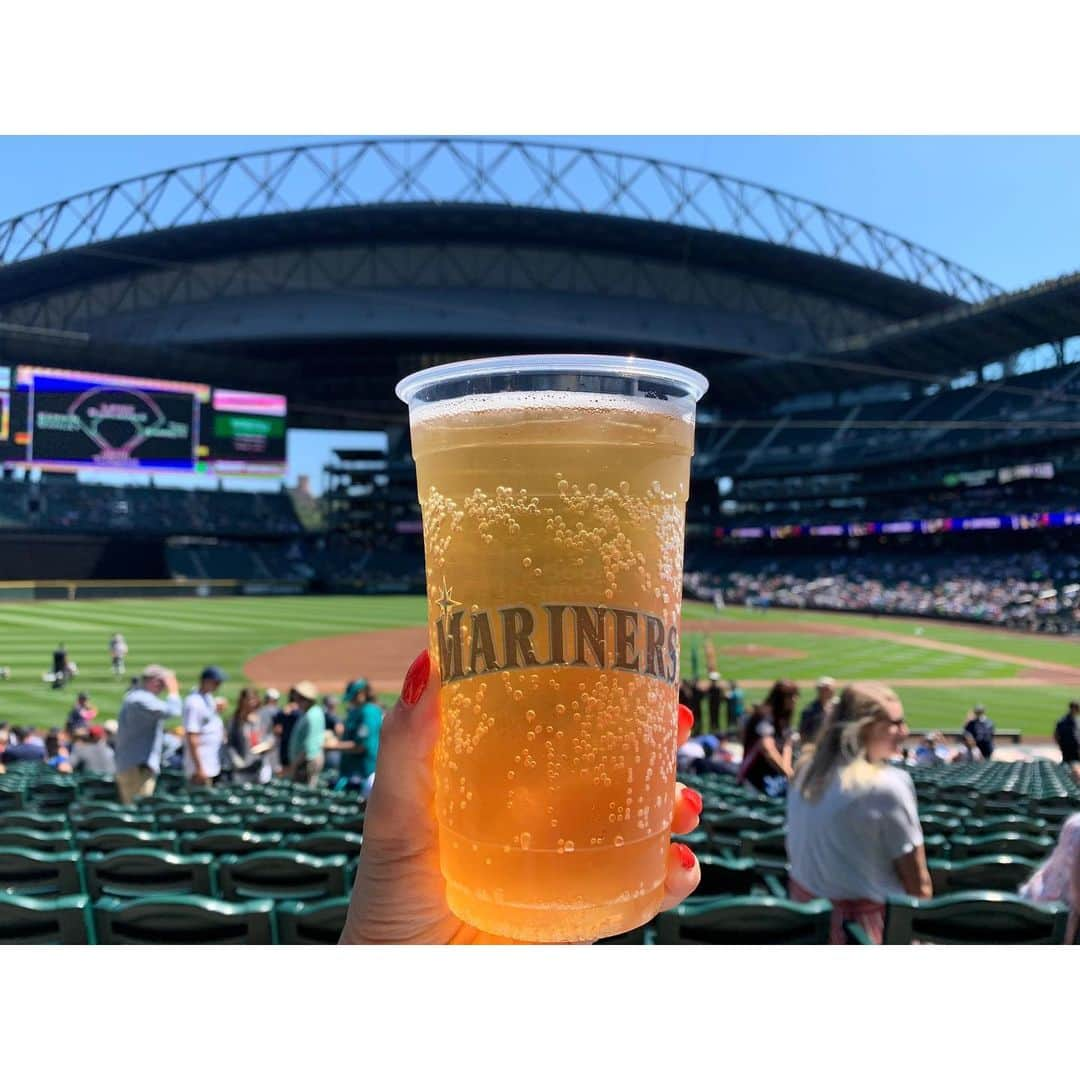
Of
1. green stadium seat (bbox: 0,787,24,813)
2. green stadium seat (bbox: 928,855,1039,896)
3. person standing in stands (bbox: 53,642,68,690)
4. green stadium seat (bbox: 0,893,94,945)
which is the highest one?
green stadium seat (bbox: 0,893,94,945)

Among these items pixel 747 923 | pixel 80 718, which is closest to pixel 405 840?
pixel 747 923

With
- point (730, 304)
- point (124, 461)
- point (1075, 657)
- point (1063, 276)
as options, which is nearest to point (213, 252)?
point (124, 461)

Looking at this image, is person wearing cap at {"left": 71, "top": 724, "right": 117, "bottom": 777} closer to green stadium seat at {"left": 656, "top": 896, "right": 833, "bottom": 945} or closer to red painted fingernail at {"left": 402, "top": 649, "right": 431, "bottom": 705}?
green stadium seat at {"left": 656, "top": 896, "right": 833, "bottom": 945}

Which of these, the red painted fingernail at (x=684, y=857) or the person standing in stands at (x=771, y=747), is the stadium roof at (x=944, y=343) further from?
the red painted fingernail at (x=684, y=857)

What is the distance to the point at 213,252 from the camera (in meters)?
55.1

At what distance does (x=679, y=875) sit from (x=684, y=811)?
0.14m

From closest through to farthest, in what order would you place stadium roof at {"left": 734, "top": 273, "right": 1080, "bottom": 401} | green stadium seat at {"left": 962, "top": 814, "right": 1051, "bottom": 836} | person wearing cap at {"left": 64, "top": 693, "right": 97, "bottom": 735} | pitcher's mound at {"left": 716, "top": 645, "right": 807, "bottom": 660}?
1. green stadium seat at {"left": 962, "top": 814, "right": 1051, "bottom": 836}
2. person wearing cap at {"left": 64, "top": 693, "right": 97, "bottom": 735}
3. pitcher's mound at {"left": 716, "top": 645, "right": 807, "bottom": 660}
4. stadium roof at {"left": 734, "top": 273, "right": 1080, "bottom": 401}

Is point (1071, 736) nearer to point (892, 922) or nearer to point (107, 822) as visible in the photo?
point (892, 922)

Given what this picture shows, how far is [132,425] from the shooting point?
48719mm

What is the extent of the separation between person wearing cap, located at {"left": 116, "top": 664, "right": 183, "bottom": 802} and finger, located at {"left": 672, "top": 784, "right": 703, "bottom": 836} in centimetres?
637

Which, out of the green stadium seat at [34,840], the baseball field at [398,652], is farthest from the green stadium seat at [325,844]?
the baseball field at [398,652]

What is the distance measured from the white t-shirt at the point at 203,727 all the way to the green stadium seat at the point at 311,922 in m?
5.00

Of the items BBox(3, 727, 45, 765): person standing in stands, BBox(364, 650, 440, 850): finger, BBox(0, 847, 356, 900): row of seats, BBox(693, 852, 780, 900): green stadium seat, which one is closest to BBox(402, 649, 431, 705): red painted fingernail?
BBox(364, 650, 440, 850): finger

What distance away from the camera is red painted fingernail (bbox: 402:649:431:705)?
5.36 feet
